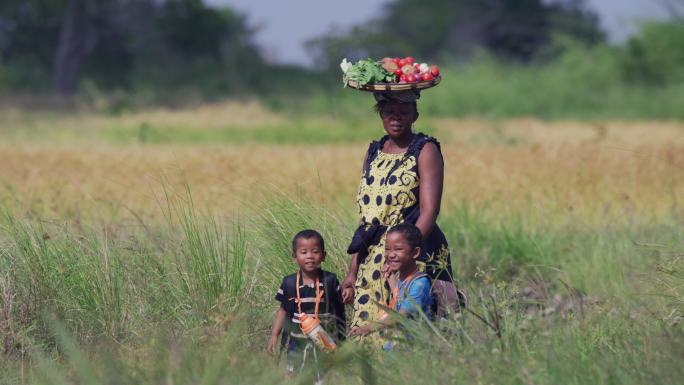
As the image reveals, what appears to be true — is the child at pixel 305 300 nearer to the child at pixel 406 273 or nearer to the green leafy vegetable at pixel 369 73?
the child at pixel 406 273

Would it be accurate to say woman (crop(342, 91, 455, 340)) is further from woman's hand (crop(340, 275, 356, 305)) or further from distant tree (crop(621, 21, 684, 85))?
distant tree (crop(621, 21, 684, 85))

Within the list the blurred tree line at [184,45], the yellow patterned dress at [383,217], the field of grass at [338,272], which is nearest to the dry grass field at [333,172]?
the field of grass at [338,272]

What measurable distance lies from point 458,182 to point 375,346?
663cm

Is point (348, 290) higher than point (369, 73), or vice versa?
point (369, 73)

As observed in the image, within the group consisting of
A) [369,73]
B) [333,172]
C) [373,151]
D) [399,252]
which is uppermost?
[369,73]

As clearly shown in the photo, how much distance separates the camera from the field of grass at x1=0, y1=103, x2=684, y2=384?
15.1 ft

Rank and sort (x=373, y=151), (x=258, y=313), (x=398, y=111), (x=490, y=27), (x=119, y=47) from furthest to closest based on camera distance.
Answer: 1. (x=490, y=27)
2. (x=119, y=47)
3. (x=258, y=313)
4. (x=373, y=151)
5. (x=398, y=111)

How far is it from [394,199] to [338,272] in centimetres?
107

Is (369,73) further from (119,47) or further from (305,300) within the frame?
(119,47)

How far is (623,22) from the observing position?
103 ft

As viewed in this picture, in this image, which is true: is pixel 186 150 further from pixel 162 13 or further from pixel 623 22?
pixel 162 13

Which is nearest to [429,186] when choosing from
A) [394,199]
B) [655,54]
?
[394,199]

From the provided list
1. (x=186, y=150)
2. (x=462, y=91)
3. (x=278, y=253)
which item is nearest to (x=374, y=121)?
(x=462, y=91)

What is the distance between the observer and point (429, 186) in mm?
5574
